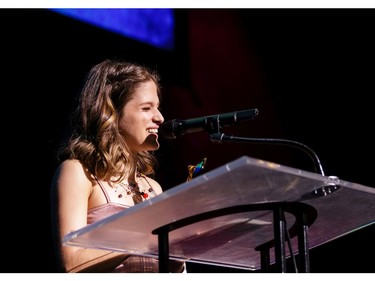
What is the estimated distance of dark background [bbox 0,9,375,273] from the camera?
2.90m

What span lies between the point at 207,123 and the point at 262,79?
204 centimetres

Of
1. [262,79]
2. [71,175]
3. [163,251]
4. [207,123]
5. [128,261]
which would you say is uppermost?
[262,79]

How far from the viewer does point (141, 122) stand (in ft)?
7.27

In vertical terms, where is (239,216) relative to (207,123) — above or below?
below

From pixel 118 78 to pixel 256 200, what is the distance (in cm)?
99

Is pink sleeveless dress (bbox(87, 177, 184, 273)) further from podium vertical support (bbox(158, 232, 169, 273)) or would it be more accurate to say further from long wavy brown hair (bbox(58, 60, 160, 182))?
podium vertical support (bbox(158, 232, 169, 273))

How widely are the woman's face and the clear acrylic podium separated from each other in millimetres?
467

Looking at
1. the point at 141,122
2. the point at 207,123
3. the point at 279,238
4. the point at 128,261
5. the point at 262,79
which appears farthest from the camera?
the point at 262,79

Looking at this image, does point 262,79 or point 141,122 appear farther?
point 262,79

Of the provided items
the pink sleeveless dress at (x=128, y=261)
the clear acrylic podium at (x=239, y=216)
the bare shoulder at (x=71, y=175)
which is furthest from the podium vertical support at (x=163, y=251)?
the bare shoulder at (x=71, y=175)

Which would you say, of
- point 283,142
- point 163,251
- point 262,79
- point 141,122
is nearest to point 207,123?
point 283,142

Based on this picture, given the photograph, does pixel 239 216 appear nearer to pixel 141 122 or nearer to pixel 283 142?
pixel 283 142

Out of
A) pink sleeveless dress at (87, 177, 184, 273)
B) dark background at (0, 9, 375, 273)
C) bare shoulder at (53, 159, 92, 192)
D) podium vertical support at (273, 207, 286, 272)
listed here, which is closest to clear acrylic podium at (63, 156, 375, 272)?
podium vertical support at (273, 207, 286, 272)
